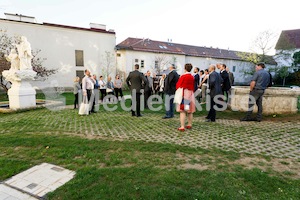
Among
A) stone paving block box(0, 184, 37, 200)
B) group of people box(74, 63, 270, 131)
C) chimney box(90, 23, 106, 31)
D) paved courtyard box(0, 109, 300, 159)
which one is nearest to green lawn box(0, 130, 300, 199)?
stone paving block box(0, 184, 37, 200)

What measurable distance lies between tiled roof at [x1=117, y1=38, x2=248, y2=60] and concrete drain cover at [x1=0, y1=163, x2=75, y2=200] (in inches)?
1097

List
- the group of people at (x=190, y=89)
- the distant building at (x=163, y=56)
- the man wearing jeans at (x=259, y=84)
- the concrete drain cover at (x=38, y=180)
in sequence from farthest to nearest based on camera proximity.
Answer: the distant building at (x=163, y=56) → the man wearing jeans at (x=259, y=84) → the group of people at (x=190, y=89) → the concrete drain cover at (x=38, y=180)

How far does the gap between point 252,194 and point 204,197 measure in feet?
2.30

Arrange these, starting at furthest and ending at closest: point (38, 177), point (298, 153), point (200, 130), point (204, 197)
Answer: point (200, 130)
point (298, 153)
point (38, 177)
point (204, 197)

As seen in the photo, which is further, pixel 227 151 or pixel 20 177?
pixel 227 151

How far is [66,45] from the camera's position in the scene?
25.8 metres

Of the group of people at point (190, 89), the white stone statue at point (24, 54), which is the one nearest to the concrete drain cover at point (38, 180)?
the group of people at point (190, 89)

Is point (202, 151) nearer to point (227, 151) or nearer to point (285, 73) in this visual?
point (227, 151)

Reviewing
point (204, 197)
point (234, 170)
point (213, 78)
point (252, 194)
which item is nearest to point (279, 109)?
point (213, 78)

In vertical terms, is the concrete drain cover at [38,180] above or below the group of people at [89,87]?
below

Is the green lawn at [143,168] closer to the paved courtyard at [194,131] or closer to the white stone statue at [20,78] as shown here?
the paved courtyard at [194,131]

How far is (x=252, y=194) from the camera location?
108 inches

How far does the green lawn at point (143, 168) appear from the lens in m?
2.77

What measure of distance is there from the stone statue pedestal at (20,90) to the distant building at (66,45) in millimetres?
15544
